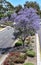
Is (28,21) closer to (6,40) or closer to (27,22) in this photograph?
(27,22)

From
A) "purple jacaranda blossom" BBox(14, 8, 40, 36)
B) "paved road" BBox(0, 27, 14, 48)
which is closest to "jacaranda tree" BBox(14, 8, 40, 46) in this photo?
"purple jacaranda blossom" BBox(14, 8, 40, 36)

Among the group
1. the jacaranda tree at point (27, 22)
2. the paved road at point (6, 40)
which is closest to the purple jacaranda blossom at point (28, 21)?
the jacaranda tree at point (27, 22)

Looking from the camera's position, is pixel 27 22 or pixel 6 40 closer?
pixel 27 22

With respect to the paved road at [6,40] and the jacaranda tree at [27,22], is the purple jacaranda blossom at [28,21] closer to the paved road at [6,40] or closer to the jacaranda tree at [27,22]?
the jacaranda tree at [27,22]

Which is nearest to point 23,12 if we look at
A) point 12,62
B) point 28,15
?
point 28,15

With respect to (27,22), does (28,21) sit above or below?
above

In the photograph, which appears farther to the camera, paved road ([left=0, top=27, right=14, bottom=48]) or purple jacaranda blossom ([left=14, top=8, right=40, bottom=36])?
paved road ([left=0, top=27, right=14, bottom=48])

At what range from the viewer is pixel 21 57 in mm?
19578

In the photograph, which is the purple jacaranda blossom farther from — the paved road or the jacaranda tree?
the paved road

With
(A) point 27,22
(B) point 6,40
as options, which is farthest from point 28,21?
(B) point 6,40

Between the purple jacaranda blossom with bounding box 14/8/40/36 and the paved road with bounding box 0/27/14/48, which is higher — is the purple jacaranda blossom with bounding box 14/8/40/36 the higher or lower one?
the higher one

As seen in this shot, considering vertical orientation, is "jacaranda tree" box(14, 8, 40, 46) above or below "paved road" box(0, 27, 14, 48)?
above

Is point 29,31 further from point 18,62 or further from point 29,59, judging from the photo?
point 18,62

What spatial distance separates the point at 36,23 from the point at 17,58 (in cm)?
832
